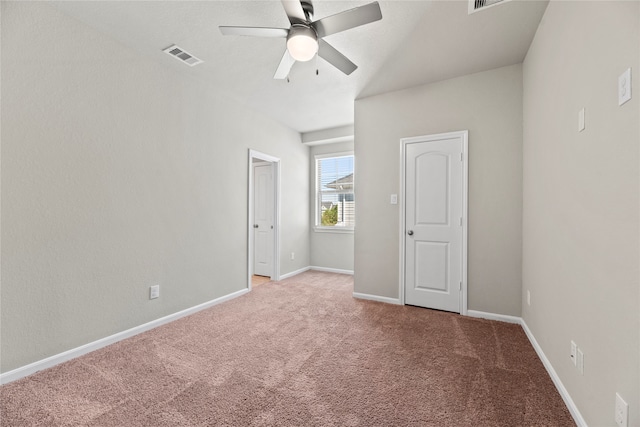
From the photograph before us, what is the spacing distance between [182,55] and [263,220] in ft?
9.46

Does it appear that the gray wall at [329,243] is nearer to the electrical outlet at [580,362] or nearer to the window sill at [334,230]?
the window sill at [334,230]

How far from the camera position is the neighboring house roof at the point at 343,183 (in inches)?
211

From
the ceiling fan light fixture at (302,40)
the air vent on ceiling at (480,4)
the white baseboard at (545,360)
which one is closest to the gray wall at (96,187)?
the ceiling fan light fixture at (302,40)

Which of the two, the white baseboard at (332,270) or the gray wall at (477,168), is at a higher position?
the gray wall at (477,168)

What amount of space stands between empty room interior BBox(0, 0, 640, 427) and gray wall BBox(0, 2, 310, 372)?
0.05 feet

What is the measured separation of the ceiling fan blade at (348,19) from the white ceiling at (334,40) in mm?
395

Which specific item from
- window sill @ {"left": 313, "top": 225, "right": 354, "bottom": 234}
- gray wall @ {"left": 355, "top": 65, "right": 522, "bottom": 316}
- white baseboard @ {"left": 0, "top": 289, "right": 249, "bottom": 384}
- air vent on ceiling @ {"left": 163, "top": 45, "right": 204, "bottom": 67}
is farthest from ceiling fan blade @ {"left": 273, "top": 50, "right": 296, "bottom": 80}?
window sill @ {"left": 313, "top": 225, "right": 354, "bottom": 234}

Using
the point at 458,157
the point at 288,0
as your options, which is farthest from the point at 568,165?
the point at 288,0

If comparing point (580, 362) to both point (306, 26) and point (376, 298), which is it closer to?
point (376, 298)

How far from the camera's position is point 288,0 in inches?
66.9

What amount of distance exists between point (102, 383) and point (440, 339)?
2.70m

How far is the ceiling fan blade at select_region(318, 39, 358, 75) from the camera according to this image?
212 cm

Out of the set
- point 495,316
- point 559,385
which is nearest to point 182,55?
point 559,385

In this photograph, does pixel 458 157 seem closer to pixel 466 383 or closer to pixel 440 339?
pixel 440 339
